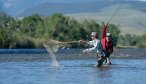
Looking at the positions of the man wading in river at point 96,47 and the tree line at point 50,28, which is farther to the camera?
the tree line at point 50,28

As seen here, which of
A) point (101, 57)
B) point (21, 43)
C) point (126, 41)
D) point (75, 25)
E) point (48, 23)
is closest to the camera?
point (101, 57)

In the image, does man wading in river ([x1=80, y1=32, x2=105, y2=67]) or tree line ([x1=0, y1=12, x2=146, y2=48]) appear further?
tree line ([x1=0, y1=12, x2=146, y2=48])

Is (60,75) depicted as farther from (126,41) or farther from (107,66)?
(126,41)

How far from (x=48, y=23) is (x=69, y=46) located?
12.2 meters

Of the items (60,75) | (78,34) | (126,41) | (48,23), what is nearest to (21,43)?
(48,23)

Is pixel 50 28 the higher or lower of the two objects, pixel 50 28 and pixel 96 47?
the lower

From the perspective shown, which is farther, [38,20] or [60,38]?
[38,20]

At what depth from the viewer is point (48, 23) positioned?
133750 mm

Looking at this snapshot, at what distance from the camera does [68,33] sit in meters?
138

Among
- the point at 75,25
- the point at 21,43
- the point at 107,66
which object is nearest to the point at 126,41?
the point at 75,25

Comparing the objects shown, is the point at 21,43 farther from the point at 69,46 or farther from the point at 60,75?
the point at 60,75

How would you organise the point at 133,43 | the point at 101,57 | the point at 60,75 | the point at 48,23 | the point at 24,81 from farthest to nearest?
1. the point at 133,43
2. the point at 48,23
3. the point at 101,57
4. the point at 60,75
5. the point at 24,81

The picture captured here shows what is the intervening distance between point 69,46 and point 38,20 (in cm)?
2417

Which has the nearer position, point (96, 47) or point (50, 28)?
point (96, 47)
